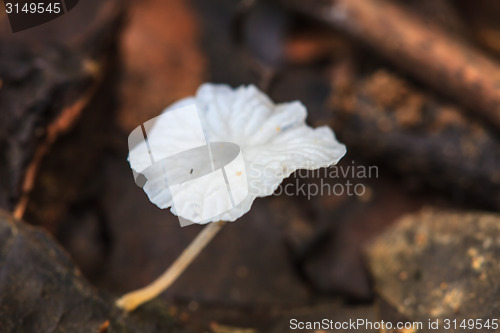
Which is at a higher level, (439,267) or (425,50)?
(425,50)

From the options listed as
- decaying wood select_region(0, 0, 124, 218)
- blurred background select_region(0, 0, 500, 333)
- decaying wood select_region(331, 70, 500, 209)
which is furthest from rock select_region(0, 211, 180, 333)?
decaying wood select_region(331, 70, 500, 209)

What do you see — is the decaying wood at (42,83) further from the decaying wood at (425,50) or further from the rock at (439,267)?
the rock at (439,267)

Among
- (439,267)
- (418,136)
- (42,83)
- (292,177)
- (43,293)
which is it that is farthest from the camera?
(292,177)

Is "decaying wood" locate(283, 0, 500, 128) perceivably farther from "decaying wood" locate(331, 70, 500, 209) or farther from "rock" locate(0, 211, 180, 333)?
"rock" locate(0, 211, 180, 333)

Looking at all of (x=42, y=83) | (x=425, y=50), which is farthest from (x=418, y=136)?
(x=42, y=83)

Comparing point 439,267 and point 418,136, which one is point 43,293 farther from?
point 418,136

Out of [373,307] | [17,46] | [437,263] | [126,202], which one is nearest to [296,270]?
[373,307]
